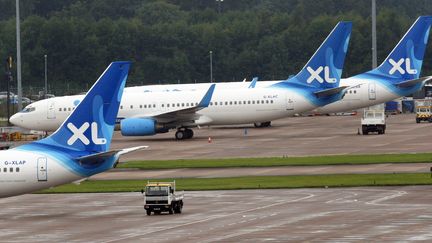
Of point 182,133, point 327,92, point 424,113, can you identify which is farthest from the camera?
point 424,113

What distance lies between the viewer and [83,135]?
53.1 metres

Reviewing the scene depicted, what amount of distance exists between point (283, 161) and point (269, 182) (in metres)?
11.5

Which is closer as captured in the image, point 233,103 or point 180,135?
point 180,135

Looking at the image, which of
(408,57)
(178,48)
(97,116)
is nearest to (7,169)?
(97,116)

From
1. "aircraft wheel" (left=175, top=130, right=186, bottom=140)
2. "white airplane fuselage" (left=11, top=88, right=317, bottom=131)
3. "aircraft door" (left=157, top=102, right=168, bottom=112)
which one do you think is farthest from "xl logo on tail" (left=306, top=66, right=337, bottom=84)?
"aircraft door" (left=157, top=102, right=168, bottom=112)

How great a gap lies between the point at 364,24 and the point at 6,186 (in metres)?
126

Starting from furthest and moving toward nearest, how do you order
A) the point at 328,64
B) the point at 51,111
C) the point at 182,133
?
1. the point at 51,111
2. the point at 328,64
3. the point at 182,133

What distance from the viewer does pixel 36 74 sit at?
546 ft

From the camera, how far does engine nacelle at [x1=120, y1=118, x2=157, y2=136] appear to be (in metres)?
95.9

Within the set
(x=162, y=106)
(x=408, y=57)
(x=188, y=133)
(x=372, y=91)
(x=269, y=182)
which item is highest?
(x=408, y=57)

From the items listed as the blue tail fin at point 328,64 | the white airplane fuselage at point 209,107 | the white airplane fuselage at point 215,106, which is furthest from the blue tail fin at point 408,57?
the white airplane fuselage at point 215,106

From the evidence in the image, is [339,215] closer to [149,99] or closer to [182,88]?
[149,99]

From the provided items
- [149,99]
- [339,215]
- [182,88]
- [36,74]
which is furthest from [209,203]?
[36,74]

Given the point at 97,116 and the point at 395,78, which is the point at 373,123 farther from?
the point at 97,116
